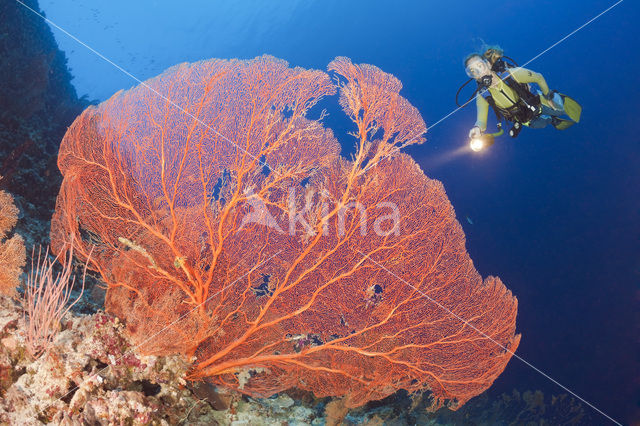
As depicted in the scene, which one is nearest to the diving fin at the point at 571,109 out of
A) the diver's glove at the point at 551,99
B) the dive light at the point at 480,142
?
the diver's glove at the point at 551,99

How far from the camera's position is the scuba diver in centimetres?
401

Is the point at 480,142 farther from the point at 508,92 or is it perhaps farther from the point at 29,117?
the point at 29,117

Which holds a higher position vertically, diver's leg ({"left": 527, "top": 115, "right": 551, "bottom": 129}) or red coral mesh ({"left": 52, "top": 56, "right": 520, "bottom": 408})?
diver's leg ({"left": 527, "top": 115, "right": 551, "bottom": 129})

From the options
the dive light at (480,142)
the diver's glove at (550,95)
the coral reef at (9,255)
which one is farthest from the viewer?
the diver's glove at (550,95)

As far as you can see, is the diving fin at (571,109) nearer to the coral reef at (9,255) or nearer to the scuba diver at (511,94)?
the scuba diver at (511,94)

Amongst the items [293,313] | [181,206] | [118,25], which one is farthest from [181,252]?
[118,25]

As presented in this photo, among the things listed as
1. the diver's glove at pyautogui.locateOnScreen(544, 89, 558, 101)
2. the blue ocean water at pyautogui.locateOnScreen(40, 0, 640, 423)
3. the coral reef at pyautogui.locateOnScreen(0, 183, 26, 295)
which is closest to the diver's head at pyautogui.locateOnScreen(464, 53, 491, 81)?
the blue ocean water at pyautogui.locateOnScreen(40, 0, 640, 423)

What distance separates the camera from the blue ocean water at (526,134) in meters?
24.4

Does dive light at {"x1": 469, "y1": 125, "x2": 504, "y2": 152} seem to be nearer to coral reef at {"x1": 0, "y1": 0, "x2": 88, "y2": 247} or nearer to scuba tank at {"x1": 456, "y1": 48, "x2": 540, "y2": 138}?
scuba tank at {"x1": 456, "y1": 48, "x2": 540, "y2": 138}

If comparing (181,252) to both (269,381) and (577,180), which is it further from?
(577,180)

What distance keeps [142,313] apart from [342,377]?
2.63 metres

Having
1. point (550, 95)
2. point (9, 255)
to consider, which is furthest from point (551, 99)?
point (9, 255)

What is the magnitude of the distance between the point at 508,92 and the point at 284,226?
3385 mm

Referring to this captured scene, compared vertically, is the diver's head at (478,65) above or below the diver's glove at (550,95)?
below
